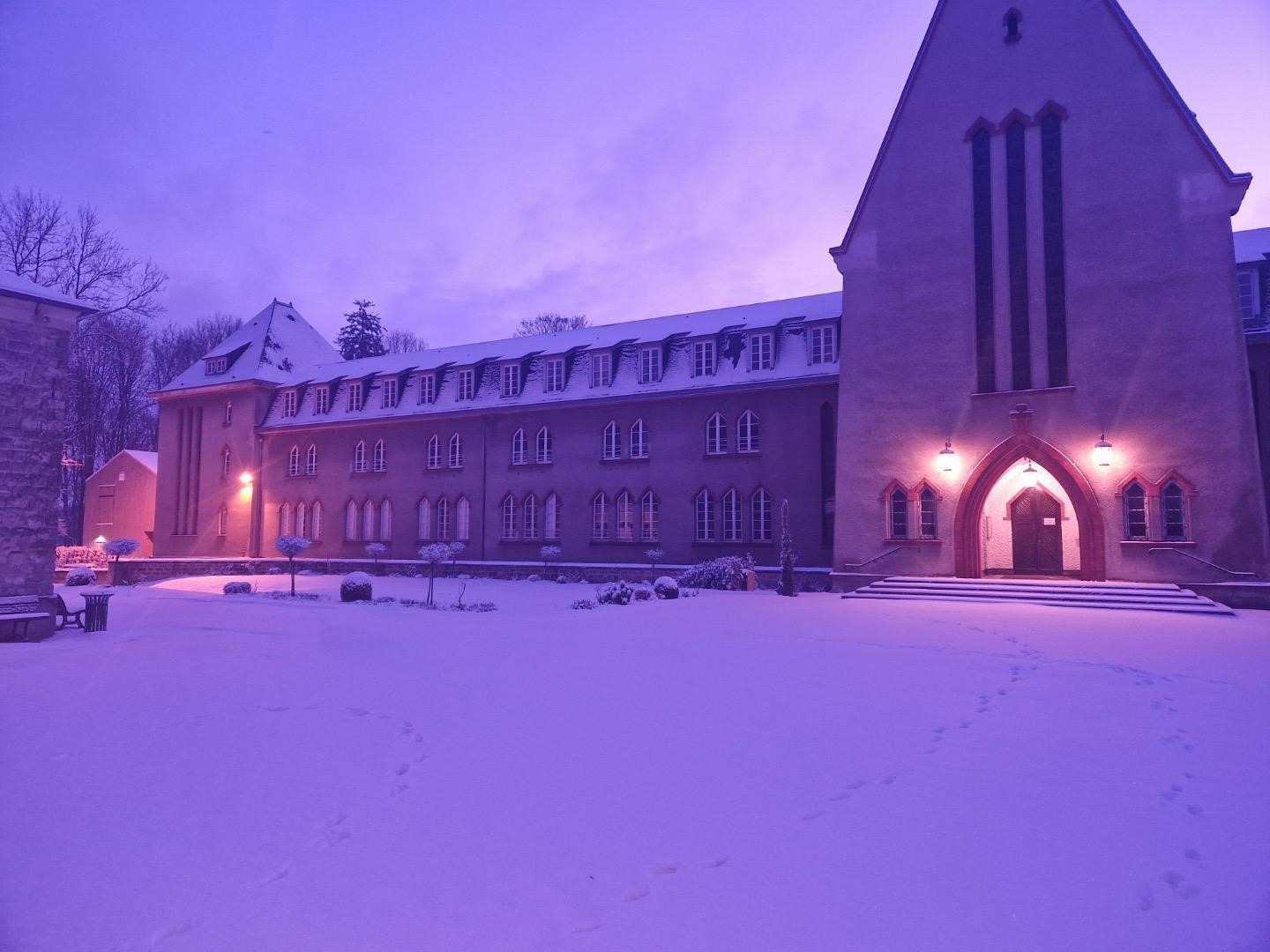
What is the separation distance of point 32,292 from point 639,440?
18.6 meters

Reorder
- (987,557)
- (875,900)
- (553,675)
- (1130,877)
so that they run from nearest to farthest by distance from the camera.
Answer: (875,900), (1130,877), (553,675), (987,557)

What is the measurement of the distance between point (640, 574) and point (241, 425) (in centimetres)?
2274

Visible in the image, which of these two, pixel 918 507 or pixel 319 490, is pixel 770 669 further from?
pixel 319 490

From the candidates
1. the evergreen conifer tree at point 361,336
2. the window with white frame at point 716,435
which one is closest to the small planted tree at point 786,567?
the window with white frame at point 716,435

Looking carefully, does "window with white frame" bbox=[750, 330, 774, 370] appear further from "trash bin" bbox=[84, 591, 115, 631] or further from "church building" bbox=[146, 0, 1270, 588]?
"trash bin" bbox=[84, 591, 115, 631]

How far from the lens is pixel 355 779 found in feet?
19.1

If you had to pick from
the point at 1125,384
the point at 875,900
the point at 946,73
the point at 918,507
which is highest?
the point at 946,73

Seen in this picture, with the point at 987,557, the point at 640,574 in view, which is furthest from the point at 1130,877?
the point at 640,574

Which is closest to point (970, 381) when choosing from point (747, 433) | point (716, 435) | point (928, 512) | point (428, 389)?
point (928, 512)

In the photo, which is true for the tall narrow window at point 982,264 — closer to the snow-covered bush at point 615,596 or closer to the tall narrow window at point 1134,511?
the tall narrow window at point 1134,511

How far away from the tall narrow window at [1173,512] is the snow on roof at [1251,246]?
7.13 metres

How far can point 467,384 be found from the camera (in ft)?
107

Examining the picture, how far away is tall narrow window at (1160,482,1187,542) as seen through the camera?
18.3m

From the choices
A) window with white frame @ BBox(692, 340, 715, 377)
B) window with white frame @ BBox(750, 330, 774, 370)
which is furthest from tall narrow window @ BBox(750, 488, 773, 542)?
window with white frame @ BBox(692, 340, 715, 377)
